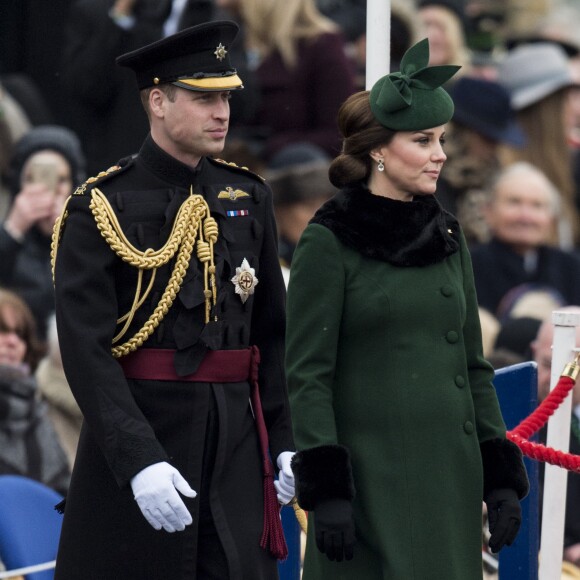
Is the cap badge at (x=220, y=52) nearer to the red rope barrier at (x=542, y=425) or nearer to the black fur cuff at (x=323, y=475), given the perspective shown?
the black fur cuff at (x=323, y=475)

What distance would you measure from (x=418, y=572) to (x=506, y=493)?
302 mm

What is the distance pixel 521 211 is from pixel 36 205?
2.38m

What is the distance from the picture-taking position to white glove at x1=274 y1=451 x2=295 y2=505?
4.38 m

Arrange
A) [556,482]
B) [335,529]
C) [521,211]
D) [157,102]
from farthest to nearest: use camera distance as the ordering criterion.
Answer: [521,211], [556,482], [157,102], [335,529]

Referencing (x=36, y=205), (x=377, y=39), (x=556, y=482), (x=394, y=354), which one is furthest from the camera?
(x=36, y=205)

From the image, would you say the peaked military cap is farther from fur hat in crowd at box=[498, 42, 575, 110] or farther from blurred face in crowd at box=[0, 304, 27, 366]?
fur hat in crowd at box=[498, 42, 575, 110]

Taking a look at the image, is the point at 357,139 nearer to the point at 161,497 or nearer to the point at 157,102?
the point at 157,102

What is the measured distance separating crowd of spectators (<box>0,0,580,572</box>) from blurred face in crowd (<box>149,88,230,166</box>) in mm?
2570

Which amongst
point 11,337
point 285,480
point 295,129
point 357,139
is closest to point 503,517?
point 285,480

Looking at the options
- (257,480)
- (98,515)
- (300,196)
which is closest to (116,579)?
(98,515)

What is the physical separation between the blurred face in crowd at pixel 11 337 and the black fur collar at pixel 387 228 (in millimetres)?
3010

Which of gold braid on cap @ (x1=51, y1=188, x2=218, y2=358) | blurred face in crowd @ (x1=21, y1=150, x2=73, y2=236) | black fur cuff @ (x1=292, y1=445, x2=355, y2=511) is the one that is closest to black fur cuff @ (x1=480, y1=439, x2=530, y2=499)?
black fur cuff @ (x1=292, y1=445, x2=355, y2=511)

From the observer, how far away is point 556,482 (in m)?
5.25

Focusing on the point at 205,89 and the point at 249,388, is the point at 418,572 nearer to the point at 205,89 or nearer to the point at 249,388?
the point at 249,388
